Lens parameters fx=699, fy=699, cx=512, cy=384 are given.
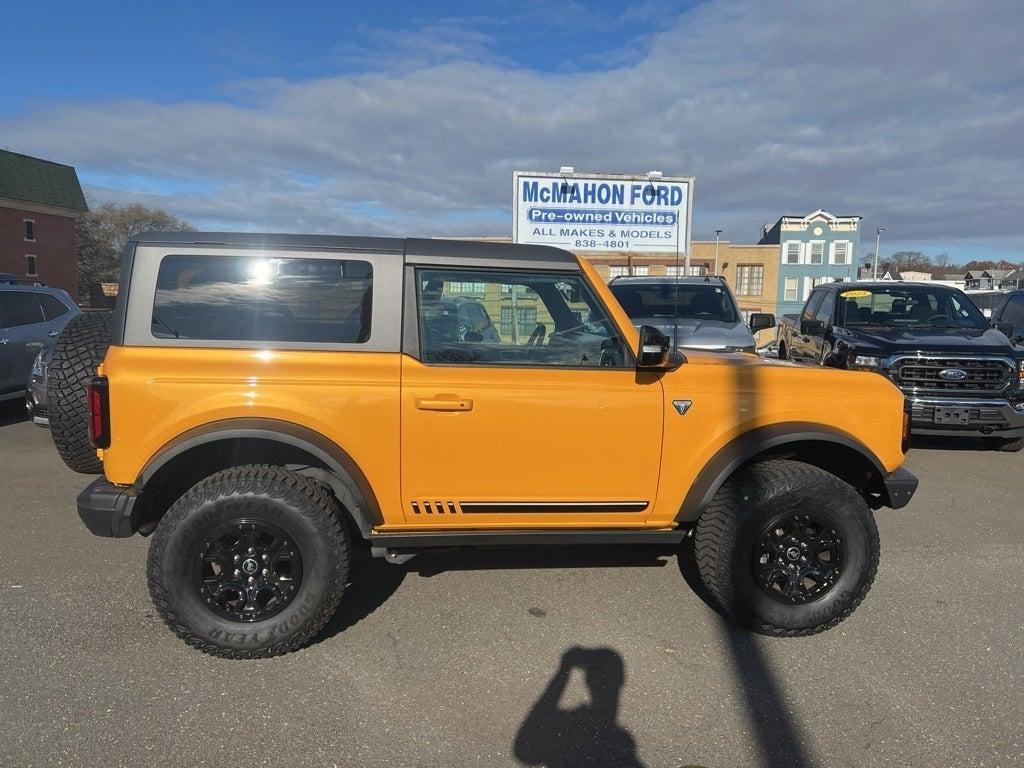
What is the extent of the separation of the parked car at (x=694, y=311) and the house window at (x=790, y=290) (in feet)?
159

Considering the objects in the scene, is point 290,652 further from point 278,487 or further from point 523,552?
point 523,552

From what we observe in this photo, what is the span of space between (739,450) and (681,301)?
5749 millimetres

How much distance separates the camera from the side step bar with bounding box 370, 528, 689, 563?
3.26 m

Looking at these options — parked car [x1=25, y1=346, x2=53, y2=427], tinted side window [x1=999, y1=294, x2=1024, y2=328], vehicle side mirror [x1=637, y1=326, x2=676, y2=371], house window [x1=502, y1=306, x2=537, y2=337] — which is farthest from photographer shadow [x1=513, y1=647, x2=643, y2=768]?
tinted side window [x1=999, y1=294, x2=1024, y2=328]

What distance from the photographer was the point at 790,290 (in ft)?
177

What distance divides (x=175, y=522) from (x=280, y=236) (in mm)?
1380

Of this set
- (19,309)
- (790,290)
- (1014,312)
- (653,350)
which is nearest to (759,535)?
(653,350)

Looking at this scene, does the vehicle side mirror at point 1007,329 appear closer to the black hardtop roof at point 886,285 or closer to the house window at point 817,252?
the black hardtop roof at point 886,285

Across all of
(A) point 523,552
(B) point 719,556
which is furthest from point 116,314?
(B) point 719,556

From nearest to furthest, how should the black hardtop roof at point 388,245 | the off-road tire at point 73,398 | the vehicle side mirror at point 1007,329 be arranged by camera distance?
the black hardtop roof at point 388,245, the off-road tire at point 73,398, the vehicle side mirror at point 1007,329

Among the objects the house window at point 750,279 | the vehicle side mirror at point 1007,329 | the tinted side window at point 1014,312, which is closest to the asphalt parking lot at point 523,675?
the vehicle side mirror at point 1007,329

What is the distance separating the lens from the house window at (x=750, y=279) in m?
53.8

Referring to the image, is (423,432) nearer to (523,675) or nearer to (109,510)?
(523,675)

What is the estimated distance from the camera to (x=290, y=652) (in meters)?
3.18
